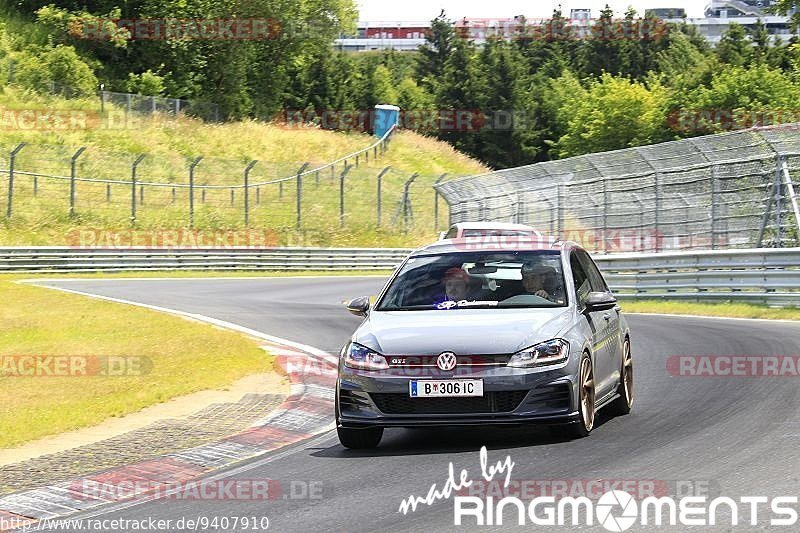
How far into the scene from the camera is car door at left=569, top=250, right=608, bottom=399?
33.7 feet

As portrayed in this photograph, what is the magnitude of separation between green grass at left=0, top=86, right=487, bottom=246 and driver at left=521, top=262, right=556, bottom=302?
35.6 m

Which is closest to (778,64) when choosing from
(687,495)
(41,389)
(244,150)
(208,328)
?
(244,150)

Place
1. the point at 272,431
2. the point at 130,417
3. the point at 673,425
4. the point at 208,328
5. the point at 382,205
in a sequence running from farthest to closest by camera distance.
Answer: the point at 382,205, the point at 208,328, the point at 130,417, the point at 272,431, the point at 673,425

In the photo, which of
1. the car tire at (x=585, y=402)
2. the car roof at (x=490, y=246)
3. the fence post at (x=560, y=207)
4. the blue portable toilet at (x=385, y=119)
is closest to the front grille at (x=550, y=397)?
the car tire at (x=585, y=402)

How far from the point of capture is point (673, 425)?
33.8ft

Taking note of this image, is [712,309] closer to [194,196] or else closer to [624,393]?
[624,393]

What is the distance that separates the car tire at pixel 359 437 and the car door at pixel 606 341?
1.76 m

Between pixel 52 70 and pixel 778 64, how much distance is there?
167 feet

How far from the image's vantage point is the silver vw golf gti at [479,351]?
9.33 meters

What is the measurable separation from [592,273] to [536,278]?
1.31 meters

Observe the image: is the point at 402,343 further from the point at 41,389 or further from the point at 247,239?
the point at 247,239

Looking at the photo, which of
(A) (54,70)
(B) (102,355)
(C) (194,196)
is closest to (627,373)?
(B) (102,355)

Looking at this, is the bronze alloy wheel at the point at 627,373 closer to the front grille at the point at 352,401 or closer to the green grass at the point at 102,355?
the front grille at the point at 352,401

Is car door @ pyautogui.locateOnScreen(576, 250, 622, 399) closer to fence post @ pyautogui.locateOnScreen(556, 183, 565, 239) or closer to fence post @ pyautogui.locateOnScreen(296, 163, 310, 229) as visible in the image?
fence post @ pyautogui.locateOnScreen(556, 183, 565, 239)
